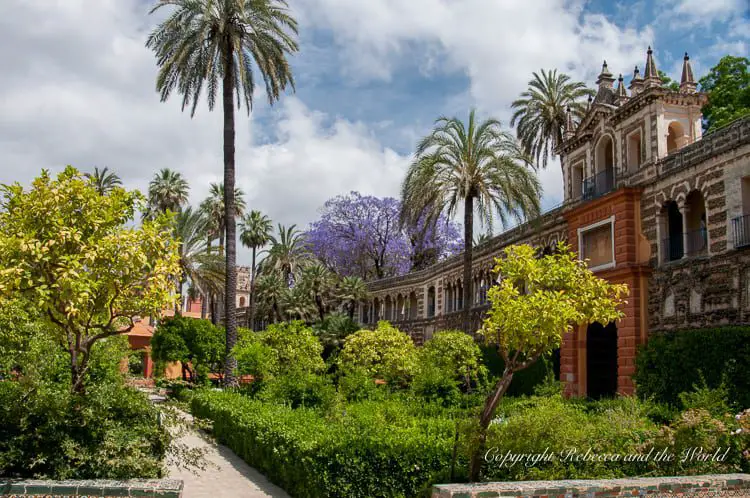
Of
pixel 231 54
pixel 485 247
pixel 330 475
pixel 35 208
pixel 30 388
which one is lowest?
pixel 330 475

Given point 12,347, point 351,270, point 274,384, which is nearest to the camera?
point 12,347

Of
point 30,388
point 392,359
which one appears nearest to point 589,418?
point 30,388

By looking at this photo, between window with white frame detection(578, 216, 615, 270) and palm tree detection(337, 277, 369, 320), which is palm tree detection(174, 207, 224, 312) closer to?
palm tree detection(337, 277, 369, 320)

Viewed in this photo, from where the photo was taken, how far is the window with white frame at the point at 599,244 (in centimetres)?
2468

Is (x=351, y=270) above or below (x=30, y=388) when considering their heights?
above

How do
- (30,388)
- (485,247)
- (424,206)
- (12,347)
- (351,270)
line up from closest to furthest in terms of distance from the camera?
(30,388)
(12,347)
(424,206)
(485,247)
(351,270)

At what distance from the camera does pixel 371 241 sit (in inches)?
2303

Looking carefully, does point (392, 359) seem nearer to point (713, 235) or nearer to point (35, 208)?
point (713, 235)

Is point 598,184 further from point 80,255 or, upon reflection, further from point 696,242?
point 80,255

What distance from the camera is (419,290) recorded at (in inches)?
1848

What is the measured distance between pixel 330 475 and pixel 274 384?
391 inches

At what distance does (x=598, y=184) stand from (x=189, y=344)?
62.1 ft

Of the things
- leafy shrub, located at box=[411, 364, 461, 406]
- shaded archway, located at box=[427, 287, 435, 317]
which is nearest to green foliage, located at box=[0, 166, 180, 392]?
leafy shrub, located at box=[411, 364, 461, 406]

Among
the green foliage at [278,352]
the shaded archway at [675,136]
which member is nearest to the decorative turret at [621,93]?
the shaded archway at [675,136]
